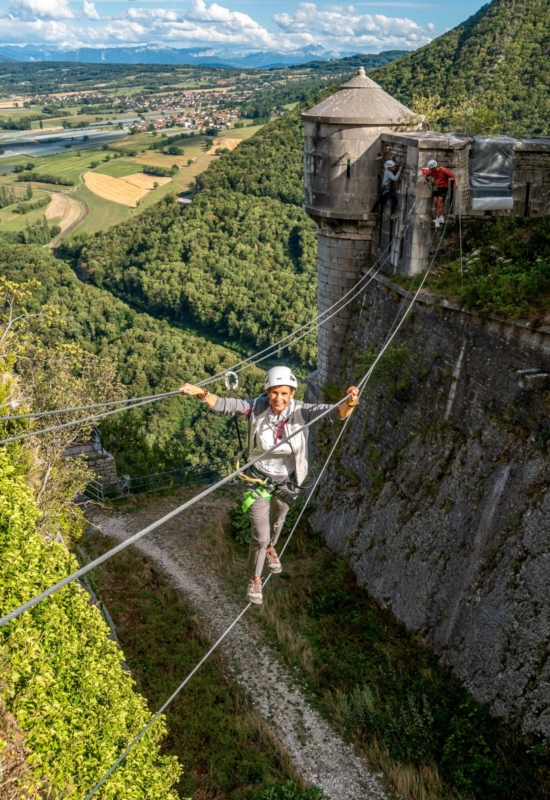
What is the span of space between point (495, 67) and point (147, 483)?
26.9 metres

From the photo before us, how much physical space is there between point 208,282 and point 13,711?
45.0 metres

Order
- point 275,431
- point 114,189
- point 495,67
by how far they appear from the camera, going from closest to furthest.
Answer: point 275,431 → point 495,67 → point 114,189

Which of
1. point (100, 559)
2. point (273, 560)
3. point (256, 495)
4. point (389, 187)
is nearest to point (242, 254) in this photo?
point (389, 187)

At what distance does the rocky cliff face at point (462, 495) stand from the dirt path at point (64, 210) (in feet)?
228

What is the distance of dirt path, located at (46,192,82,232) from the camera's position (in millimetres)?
77425

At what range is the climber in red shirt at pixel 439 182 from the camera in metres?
12.5

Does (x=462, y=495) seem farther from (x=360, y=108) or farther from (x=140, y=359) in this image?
(x=140, y=359)

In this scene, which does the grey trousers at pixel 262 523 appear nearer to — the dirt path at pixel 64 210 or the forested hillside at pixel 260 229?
the forested hillside at pixel 260 229

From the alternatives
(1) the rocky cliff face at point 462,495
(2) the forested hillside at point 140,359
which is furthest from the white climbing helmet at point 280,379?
(2) the forested hillside at point 140,359

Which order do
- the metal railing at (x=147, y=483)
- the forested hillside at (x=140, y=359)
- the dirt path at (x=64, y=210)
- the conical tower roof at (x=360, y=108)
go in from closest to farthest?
the conical tower roof at (x=360, y=108)
the metal railing at (x=147, y=483)
the forested hillside at (x=140, y=359)
the dirt path at (x=64, y=210)

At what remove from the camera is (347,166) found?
13961mm

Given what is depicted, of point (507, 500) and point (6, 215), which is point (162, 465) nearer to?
point (507, 500)

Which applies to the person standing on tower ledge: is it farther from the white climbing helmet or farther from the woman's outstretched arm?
the woman's outstretched arm

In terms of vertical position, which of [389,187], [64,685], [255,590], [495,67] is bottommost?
[64,685]
